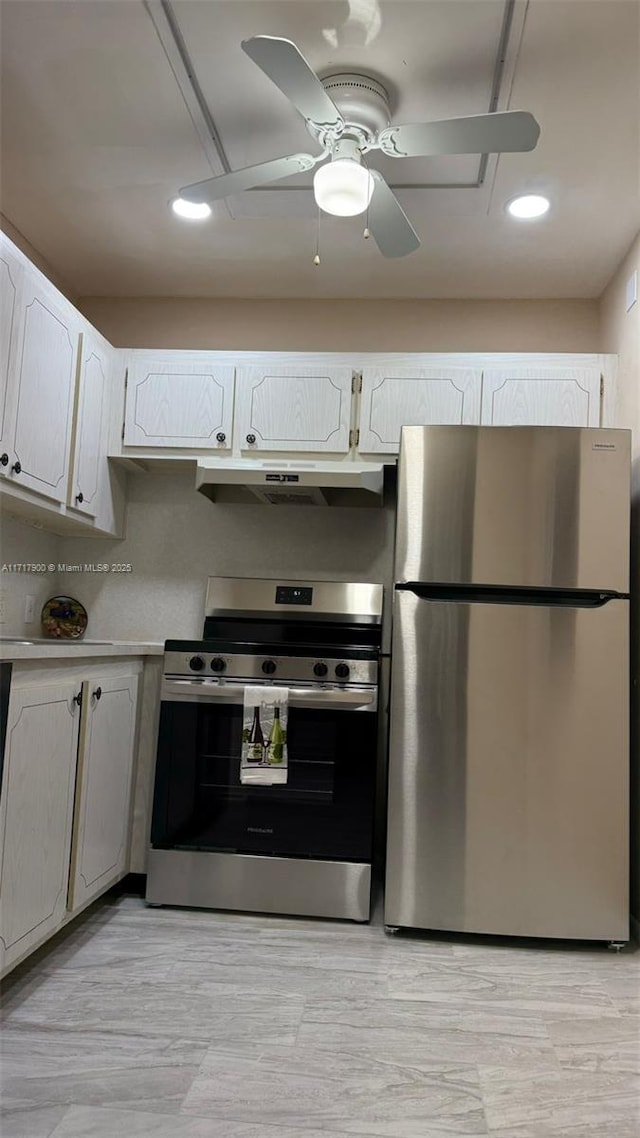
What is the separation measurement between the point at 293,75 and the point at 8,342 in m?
1.15

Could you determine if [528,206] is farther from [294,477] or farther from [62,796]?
[62,796]

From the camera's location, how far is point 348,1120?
1.54 m

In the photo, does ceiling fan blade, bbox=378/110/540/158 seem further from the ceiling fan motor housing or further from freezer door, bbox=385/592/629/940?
freezer door, bbox=385/592/629/940

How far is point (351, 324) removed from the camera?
3.47 meters

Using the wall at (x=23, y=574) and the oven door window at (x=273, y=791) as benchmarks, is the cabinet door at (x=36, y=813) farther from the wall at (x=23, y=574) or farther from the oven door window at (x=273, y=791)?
the wall at (x=23, y=574)

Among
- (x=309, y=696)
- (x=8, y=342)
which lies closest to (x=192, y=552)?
→ (x=309, y=696)

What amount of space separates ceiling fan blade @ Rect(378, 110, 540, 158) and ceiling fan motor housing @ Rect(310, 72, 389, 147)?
14cm

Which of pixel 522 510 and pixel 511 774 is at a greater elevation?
pixel 522 510

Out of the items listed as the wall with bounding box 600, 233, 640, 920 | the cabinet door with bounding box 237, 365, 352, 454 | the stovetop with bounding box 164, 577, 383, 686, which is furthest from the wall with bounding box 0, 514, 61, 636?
the wall with bounding box 600, 233, 640, 920

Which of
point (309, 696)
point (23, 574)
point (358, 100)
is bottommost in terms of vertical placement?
point (309, 696)

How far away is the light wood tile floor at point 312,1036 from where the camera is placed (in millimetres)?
1550

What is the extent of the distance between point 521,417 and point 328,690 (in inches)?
52.3

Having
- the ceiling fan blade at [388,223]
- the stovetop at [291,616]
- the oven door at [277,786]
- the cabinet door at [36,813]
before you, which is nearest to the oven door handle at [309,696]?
the oven door at [277,786]

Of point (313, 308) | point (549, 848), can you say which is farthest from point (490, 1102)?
point (313, 308)
